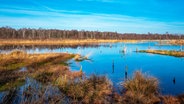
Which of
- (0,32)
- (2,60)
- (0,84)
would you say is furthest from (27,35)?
(0,84)

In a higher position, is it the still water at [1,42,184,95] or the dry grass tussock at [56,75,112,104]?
the dry grass tussock at [56,75,112,104]

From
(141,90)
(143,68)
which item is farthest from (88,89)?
(143,68)

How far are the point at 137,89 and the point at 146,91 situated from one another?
62 centimetres

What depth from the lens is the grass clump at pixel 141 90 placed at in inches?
626

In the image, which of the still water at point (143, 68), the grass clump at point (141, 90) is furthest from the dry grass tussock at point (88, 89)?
the still water at point (143, 68)

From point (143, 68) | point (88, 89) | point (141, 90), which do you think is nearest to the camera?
point (141, 90)

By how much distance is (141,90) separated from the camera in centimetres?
1672

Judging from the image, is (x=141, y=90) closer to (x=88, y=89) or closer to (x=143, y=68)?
(x=88, y=89)

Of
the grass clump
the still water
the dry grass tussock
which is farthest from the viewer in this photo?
the still water

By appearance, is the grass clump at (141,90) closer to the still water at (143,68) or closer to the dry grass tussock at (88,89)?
the dry grass tussock at (88,89)

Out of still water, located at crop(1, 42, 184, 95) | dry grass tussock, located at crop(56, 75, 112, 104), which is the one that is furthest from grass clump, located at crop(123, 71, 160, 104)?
still water, located at crop(1, 42, 184, 95)

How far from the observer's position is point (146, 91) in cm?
1681

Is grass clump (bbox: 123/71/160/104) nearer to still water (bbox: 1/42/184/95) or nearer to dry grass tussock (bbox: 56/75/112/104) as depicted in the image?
dry grass tussock (bbox: 56/75/112/104)

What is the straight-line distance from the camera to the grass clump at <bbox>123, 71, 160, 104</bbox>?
1591 cm
